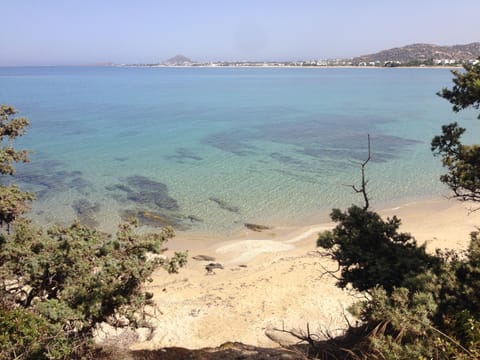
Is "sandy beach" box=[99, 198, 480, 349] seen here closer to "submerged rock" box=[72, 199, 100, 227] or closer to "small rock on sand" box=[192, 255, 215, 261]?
"small rock on sand" box=[192, 255, 215, 261]

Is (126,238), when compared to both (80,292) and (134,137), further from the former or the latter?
(134,137)

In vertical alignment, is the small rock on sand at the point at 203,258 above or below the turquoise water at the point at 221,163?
below

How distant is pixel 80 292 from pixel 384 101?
79.3m

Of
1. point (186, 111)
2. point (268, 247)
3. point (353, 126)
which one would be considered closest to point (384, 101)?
point (353, 126)

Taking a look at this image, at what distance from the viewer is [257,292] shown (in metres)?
15.0

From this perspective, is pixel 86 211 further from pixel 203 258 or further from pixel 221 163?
pixel 221 163

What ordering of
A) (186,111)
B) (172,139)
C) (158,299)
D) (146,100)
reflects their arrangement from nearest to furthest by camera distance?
(158,299)
(172,139)
(186,111)
(146,100)

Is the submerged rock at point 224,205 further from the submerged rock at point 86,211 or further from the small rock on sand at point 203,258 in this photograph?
the submerged rock at point 86,211

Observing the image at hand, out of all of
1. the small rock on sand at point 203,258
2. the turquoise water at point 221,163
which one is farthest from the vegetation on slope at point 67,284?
the turquoise water at point 221,163

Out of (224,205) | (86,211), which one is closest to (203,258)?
(224,205)

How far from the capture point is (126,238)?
8.76 m

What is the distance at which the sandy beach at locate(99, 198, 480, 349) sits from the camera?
12562 mm

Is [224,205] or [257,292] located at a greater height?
[224,205]

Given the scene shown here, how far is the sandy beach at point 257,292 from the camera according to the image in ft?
41.2
